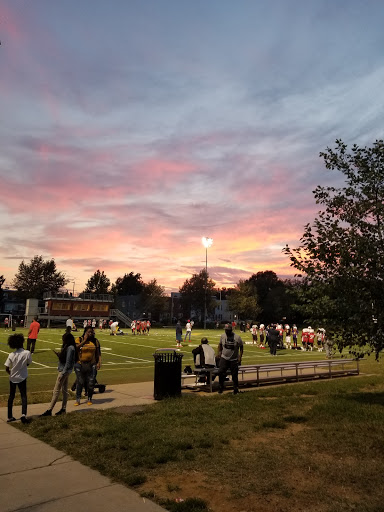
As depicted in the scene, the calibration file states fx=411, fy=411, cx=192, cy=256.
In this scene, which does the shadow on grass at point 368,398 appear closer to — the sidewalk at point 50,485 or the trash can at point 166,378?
the trash can at point 166,378

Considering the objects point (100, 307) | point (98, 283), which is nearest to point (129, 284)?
point (98, 283)

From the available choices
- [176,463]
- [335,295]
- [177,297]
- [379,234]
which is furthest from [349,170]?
[177,297]

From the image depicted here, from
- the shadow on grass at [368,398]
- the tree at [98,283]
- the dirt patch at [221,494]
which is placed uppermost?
the tree at [98,283]

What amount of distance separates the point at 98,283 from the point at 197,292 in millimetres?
29927

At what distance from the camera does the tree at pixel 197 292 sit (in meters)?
90.9

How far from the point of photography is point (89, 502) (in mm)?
4477

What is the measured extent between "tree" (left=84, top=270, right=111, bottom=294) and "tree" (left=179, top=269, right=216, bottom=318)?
73.1 ft

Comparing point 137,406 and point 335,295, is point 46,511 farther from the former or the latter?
point 335,295

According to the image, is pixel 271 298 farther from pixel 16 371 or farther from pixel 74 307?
pixel 16 371

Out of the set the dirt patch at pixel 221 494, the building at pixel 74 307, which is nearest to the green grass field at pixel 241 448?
the dirt patch at pixel 221 494

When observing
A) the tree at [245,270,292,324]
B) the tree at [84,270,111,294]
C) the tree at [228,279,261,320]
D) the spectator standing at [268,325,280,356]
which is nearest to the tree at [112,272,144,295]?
the tree at [84,270,111,294]

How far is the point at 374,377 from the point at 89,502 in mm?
12791

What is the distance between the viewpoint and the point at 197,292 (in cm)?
9262

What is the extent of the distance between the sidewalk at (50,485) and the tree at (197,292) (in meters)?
83.5
